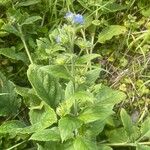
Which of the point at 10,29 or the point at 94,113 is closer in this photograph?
the point at 94,113

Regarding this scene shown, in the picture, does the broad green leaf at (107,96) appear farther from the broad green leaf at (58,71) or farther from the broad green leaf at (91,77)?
the broad green leaf at (58,71)

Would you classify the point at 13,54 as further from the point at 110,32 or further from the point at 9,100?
the point at 110,32

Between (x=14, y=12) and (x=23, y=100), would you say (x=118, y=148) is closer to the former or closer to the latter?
(x=23, y=100)

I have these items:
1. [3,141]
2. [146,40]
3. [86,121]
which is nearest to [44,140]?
[86,121]

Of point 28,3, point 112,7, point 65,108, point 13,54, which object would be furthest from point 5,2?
point 65,108

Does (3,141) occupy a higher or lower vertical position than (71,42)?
lower

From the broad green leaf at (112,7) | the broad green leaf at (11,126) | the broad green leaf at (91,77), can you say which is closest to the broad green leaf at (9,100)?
the broad green leaf at (11,126)
